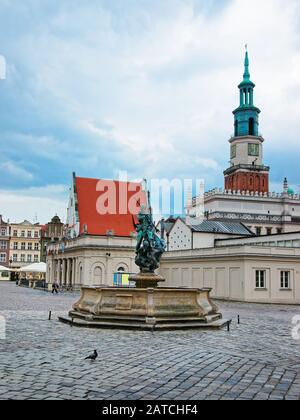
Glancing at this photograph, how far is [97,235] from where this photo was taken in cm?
4956

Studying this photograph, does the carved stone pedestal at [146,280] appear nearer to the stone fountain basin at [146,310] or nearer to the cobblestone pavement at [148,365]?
the stone fountain basin at [146,310]

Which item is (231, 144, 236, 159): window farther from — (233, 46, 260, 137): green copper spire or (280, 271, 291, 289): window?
(280, 271, 291, 289): window

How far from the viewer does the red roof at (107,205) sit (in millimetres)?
52500

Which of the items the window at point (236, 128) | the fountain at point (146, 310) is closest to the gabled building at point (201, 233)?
the window at point (236, 128)

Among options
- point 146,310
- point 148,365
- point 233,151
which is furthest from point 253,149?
point 148,365

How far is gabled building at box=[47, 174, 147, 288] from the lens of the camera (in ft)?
161

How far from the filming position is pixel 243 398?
271 inches

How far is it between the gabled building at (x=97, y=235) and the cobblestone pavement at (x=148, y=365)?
112ft

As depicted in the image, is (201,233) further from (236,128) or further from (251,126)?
(236,128)

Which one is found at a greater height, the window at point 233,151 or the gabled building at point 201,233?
the window at point 233,151

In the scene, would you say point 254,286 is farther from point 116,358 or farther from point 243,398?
point 243,398

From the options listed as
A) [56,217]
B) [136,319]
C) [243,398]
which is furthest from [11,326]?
[56,217]

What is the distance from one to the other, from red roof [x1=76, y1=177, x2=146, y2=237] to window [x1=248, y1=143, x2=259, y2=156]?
24.2m

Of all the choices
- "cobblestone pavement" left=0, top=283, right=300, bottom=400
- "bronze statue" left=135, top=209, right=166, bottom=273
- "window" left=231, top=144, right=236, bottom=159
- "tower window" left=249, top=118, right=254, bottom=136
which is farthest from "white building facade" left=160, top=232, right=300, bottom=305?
"tower window" left=249, top=118, right=254, bottom=136
